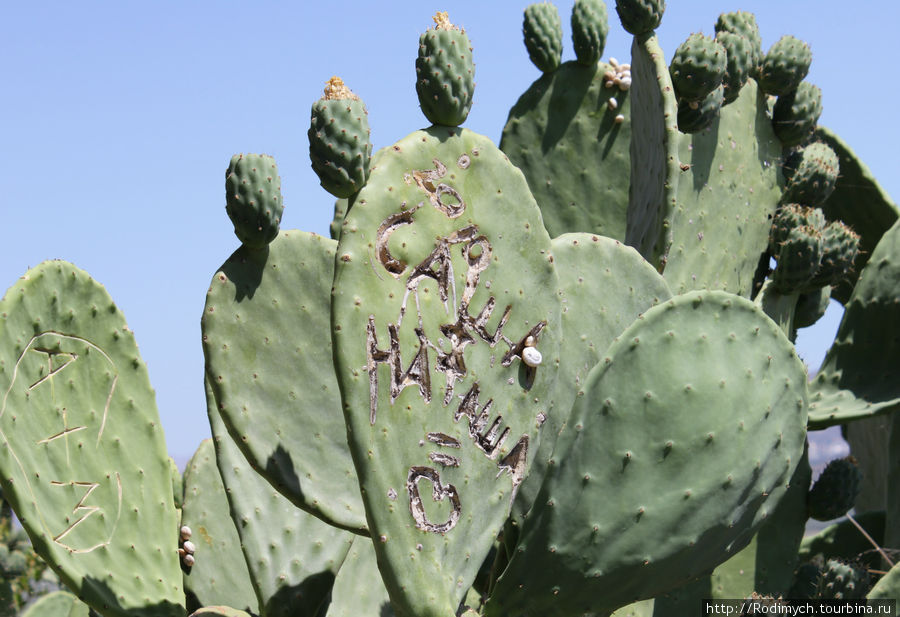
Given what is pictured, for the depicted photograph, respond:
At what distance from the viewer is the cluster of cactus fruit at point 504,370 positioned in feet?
7.14

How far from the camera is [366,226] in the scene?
210 centimetres

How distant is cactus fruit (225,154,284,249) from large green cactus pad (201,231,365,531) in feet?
0.42

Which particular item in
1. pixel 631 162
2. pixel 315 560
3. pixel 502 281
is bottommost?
pixel 315 560

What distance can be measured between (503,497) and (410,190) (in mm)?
648

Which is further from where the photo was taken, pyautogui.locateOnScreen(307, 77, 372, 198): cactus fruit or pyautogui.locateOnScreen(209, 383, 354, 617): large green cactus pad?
pyautogui.locateOnScreen(209, 383, 354, 617): large green cactus pad

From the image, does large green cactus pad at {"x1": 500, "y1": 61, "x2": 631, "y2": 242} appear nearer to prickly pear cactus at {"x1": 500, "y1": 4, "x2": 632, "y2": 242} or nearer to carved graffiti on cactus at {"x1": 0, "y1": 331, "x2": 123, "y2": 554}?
prickly pear cactus at {"x1": 500, "y1": 4, "x2": 632, "y2": 242}

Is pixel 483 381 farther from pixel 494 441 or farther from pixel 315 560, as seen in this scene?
pixel 315 560

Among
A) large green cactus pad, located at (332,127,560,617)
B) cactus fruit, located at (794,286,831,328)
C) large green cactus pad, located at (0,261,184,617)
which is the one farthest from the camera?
cactus fruit, located at (794,286,831,328)

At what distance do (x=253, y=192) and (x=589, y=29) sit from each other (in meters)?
1.45

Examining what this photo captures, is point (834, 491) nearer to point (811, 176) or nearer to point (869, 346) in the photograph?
point (869, 346)

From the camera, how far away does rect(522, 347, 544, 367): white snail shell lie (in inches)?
90.4

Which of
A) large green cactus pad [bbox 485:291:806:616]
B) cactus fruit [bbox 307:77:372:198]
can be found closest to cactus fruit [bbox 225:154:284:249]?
cactus fruit [bbox 307:77:372:198]

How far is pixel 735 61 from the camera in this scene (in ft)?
10.8

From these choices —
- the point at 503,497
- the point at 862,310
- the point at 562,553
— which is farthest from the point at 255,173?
the point at 862,310
